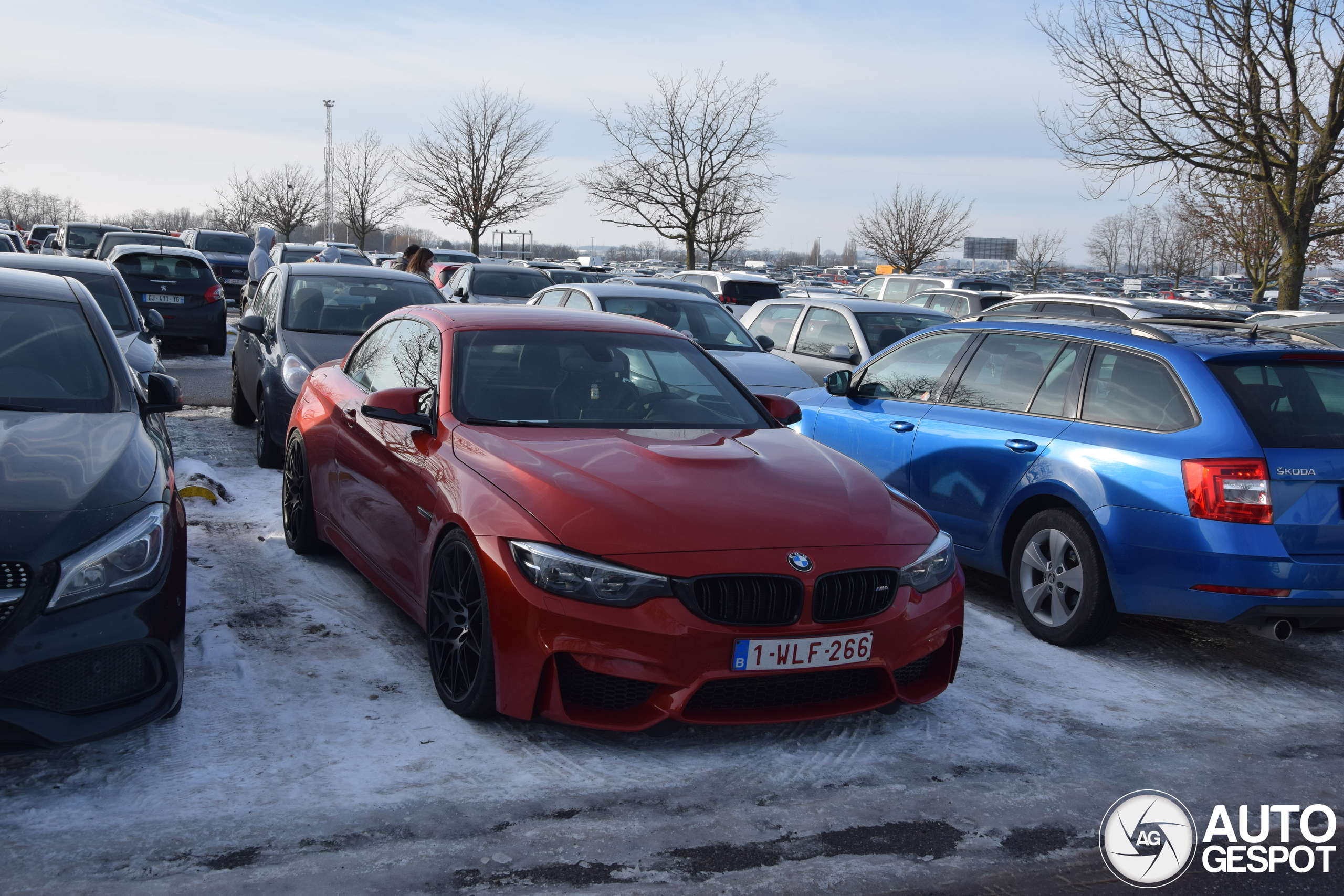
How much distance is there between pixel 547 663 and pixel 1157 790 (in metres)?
2.13

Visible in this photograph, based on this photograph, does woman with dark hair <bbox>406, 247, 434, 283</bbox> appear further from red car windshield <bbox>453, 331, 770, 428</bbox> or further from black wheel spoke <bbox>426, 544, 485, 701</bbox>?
black wheel spoke <bbox>426, 544, 485, 701</bbox>

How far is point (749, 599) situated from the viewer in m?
3.63

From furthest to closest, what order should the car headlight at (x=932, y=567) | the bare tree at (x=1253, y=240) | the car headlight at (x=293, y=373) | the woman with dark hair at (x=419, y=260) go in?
1. the bare tree at (x=1253, y=240)
2. the woman with dark hair at (x=419, y=260)
3. the car headlight at (x=293, y=373)
4. the car headlight at (x=932, y=567)

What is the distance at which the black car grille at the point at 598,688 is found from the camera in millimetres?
3645

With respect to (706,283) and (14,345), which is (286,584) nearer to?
(14,345)

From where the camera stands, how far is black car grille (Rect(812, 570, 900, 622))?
371cm

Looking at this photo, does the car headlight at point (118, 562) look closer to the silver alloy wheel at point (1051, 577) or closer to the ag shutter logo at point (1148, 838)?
the ag shutter logo at point (1148, 838)

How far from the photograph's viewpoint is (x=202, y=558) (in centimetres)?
597

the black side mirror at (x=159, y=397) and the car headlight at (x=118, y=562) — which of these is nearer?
the car headlight at (x=118, y=562)

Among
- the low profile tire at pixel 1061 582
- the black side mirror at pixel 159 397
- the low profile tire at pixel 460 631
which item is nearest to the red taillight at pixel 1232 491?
the low profile tire at pixel 1061 582

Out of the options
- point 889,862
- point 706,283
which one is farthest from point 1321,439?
point 706,283

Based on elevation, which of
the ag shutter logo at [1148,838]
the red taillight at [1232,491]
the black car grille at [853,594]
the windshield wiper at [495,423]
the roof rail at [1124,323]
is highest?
the roof rail at [1124,323]

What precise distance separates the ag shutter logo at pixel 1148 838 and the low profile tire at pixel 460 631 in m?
2.06

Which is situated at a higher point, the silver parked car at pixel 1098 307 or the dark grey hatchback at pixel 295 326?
the silver parked car at pixel 1098 307
